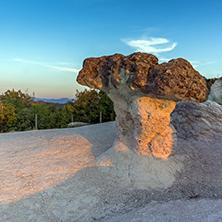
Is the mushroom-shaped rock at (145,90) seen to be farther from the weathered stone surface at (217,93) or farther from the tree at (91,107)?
the tree at (91,107)

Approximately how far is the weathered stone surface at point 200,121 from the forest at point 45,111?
29.7 feet

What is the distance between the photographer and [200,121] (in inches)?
339

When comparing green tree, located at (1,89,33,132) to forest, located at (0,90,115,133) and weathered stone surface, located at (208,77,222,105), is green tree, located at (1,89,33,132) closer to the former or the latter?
forest, located at (0,90,115,133)

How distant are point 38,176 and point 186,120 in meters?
6.92

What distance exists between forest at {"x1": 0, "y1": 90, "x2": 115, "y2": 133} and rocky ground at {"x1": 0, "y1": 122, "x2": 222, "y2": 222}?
6.46 m

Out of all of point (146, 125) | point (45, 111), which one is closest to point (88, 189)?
point (146, 125)

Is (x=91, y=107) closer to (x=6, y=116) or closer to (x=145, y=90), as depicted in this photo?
(x=6, y=116)

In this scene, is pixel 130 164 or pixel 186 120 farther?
pixel 186 120

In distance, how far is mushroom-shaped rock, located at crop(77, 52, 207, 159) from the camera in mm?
4914

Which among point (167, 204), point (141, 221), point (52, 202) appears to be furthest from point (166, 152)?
point (52, 202)

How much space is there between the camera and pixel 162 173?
18.0ft

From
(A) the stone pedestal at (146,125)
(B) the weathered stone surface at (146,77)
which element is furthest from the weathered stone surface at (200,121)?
(B) the weathered stone surface at (146,77)

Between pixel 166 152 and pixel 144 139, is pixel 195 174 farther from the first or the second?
pixel 144 139

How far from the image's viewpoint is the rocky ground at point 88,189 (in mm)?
3875
